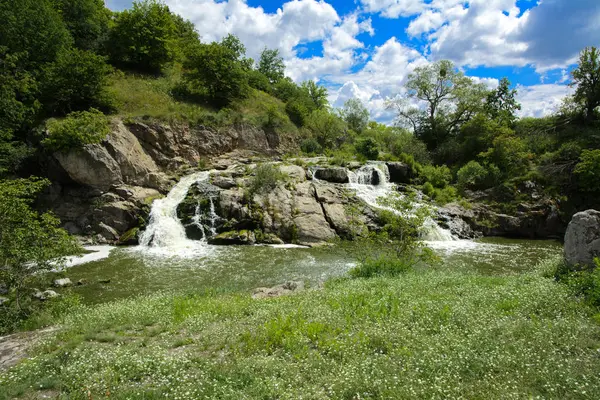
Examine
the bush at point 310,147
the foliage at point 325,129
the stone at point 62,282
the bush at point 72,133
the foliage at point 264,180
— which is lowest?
the stone at point 62,282

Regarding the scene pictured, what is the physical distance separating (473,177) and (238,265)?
25478mm

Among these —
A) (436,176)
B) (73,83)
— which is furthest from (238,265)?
(436,176)

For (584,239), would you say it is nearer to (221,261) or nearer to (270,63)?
(221,261)

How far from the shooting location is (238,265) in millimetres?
17891

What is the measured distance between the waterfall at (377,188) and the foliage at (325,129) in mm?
15302

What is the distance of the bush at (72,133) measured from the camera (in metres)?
23.5

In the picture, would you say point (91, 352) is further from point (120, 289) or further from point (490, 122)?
point (490, 122)

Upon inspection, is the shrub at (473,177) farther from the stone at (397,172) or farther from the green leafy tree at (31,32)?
the green leafy tree at (31,32)

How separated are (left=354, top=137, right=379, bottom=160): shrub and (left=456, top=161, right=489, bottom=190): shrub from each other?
9089 mm

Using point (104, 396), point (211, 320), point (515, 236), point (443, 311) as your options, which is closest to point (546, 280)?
point (443, 311)

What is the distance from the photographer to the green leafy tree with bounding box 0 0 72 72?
1091 inches

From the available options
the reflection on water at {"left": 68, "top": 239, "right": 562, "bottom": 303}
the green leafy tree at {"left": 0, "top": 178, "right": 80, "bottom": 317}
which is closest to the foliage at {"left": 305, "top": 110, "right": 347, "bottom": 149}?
the reflection on water at {"left": 68, "top": 239, "right": 562, "bottom": 303}

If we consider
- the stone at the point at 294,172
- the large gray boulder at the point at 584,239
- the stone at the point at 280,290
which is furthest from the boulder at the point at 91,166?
the large gray boulder at the point at 584,239

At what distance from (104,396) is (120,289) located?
33.8 ft
